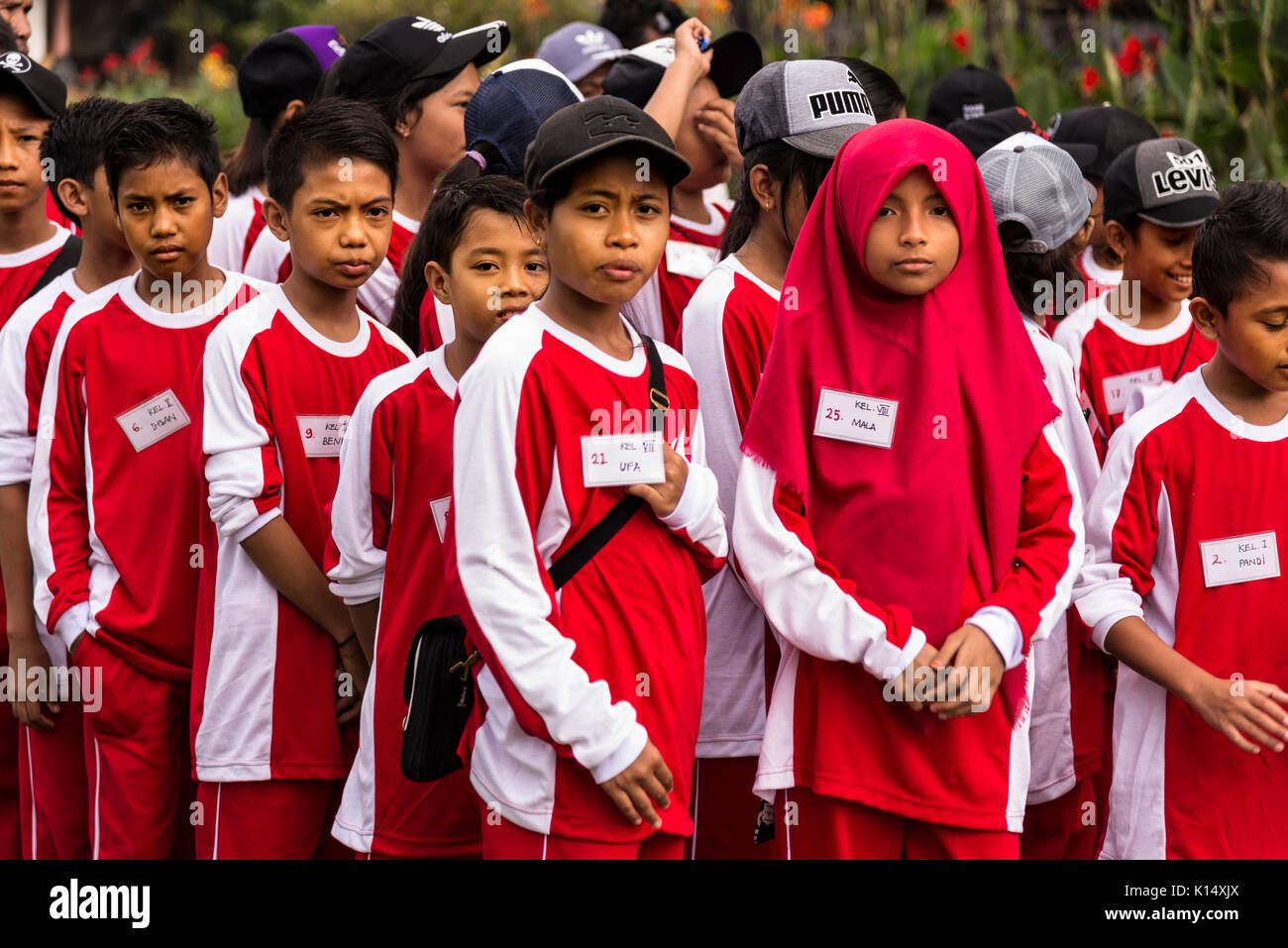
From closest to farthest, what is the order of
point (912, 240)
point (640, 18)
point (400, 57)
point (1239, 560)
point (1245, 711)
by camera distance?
point (912, 240) → point (1245, 711) → point (1239, 560) → point (400, 57) → point (640, 18)

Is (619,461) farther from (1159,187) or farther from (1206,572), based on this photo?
(1159,187)

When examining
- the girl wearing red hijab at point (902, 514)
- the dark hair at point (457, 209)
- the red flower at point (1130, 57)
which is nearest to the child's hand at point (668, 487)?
the girl wearing red hijab at point (902, 514)

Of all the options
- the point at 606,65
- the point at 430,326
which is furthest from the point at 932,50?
the point at 430,326

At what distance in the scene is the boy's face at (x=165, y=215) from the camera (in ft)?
11.0

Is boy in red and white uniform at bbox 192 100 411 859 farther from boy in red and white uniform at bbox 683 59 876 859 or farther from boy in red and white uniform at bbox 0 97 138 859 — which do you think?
boy in red and white uniform at bbox 683 59 876 859

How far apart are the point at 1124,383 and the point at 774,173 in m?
1.13

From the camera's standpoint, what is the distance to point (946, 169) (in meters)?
2.69

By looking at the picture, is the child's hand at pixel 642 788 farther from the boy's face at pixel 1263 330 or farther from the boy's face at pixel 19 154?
the boy's face at pixel 19 154

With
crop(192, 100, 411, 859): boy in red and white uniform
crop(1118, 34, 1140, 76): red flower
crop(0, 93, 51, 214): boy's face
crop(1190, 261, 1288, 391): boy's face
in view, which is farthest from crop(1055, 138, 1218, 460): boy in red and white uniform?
crop(1118, 34, 1140, 76): red flower

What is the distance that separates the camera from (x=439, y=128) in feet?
14.1

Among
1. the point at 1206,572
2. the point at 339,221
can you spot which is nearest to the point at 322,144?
the point at 339,221

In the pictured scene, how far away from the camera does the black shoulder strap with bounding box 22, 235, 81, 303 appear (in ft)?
12.6

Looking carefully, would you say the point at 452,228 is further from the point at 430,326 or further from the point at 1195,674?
the point at 1195,674
